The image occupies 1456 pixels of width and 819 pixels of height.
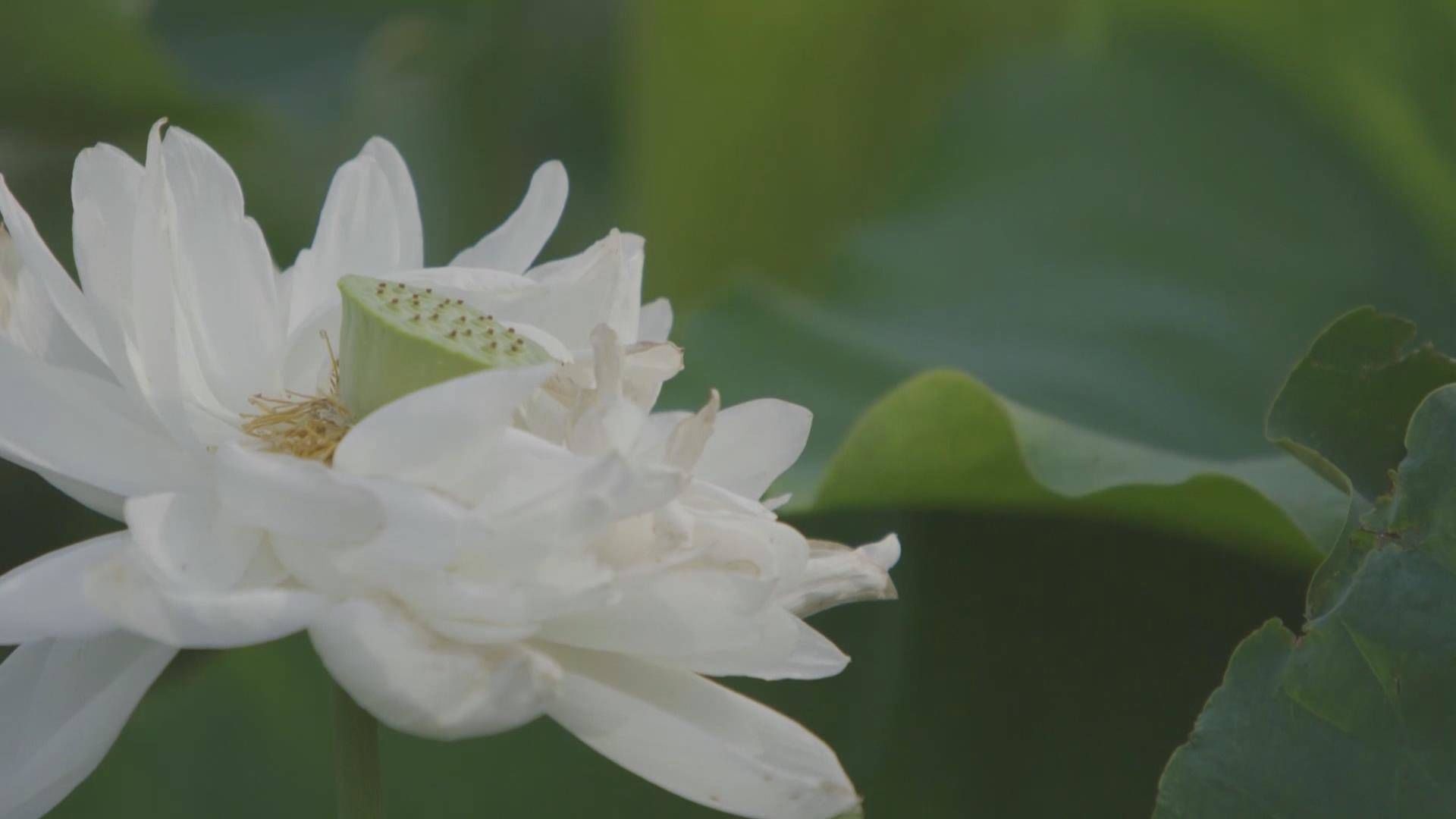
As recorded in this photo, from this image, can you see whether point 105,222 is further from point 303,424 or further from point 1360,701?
point 1360,701

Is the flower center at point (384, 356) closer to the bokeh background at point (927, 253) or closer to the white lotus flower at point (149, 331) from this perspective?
the white lotus flower at point (149, 331)

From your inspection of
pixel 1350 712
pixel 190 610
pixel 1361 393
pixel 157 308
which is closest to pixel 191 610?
pixel 190 610

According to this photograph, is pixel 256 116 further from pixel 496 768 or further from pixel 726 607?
pixel 726 607

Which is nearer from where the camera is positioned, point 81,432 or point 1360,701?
point 81,432

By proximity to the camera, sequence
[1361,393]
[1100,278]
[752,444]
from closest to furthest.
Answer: [752,444]
[1361,393]
[1100,278]

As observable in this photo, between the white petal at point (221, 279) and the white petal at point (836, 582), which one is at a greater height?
the white petal at point (221, 279)

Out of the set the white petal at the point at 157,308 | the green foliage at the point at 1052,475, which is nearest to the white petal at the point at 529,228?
the white petal at the point at 157,308
